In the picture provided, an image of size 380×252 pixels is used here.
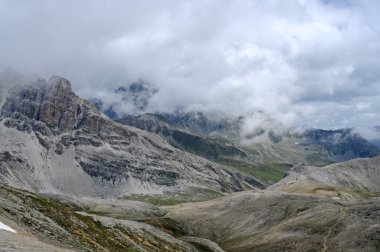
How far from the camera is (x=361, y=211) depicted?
17350cm

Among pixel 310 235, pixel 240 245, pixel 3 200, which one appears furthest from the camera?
pixel 240 245

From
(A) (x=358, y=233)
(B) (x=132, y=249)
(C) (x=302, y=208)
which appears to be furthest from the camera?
(C) (x=302, y=208)

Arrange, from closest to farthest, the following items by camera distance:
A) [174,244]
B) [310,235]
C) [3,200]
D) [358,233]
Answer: [3,200] < [174,244] < [358,233] < [310,235]

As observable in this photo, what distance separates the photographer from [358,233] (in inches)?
6196

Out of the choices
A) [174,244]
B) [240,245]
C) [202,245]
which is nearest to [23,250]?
[174,244]

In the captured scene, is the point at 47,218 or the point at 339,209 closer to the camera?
the point at 47,218

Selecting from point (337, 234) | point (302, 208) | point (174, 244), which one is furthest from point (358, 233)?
point (174, 244)

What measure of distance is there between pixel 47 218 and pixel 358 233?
119570mm

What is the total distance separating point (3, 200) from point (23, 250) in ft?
93.5

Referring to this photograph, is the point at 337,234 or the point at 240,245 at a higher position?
the point at 337,234

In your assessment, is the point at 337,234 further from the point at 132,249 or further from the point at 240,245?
the point at 132,249

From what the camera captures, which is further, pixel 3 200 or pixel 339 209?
pixel 339 209

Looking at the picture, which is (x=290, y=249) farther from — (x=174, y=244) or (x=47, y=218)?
(x=47, y=218)

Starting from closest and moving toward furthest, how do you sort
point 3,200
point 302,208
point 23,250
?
point 23,250, point 3,200, point 302,208
